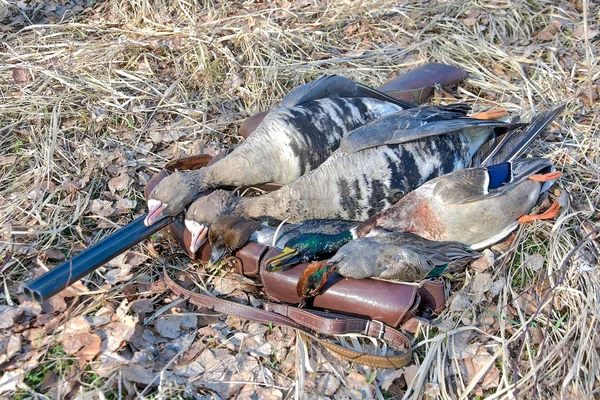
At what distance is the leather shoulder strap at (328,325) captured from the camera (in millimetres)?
3076

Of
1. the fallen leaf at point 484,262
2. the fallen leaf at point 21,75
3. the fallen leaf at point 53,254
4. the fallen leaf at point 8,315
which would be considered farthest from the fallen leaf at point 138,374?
the fallen leaf at point 21,75

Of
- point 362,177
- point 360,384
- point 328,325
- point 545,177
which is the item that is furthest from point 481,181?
point 360,384

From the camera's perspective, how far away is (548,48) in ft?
18.0

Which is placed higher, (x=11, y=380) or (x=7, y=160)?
(x=7, y=160)

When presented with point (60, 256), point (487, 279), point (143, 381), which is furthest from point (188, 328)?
point (487, 279)

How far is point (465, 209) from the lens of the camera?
364 cm

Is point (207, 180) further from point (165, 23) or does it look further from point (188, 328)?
point (165, 23)

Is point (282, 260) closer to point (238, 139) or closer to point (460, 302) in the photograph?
point (460, 302)

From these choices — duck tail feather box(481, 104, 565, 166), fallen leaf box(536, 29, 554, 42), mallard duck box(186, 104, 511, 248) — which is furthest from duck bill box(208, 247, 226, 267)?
fallen leaf box(536, 29, 554, 42)

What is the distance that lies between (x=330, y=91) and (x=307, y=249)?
5.26 feet

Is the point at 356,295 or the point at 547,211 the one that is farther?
the point at 547,211

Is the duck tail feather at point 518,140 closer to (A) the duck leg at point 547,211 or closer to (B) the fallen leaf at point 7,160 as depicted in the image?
(A) the duck leg at point 547,211

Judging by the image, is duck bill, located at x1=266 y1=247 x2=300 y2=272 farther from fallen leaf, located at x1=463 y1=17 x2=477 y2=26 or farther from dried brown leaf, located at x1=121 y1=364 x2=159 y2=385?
fallen leaf, located at x1=463 y1=17 x2=477 y2=26

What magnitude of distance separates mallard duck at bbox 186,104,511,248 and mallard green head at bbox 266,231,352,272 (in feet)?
0.98
